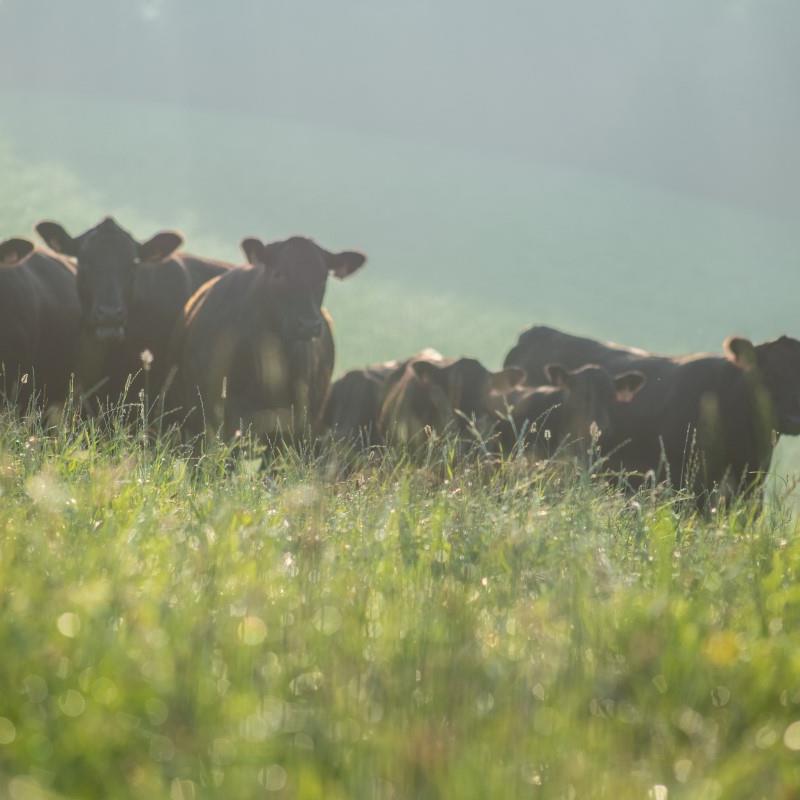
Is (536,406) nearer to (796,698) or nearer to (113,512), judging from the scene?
→ (113,512)

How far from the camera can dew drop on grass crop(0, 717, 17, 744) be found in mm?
2291

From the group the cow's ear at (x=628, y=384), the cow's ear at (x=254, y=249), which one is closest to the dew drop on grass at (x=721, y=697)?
the cow's ear at (x=254, y=249)

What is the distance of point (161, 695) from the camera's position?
252cm

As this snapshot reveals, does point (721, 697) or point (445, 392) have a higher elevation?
point (721, 697)

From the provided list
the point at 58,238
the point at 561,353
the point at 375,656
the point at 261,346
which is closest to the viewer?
the point at 375,656

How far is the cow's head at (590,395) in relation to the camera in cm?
1068

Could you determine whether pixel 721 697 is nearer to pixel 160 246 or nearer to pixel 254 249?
pixel 254 249

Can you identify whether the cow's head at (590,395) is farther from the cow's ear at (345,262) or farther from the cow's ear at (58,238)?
the cow's ear at (58,238)

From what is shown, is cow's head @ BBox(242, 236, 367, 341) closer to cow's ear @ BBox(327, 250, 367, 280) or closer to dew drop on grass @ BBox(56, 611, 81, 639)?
cow's ear @ BBox(327, 250, 367, 280)

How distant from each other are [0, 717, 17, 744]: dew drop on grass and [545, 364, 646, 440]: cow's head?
27.2 feet

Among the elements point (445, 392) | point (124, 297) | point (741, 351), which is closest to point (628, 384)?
point (741, 351)

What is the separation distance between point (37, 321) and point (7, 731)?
8091mm

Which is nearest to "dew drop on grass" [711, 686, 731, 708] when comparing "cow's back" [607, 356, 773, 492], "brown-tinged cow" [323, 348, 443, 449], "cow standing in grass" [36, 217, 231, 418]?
"cow standing in grass" [36, 217, 231, 418]

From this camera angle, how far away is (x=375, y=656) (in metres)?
2.89
